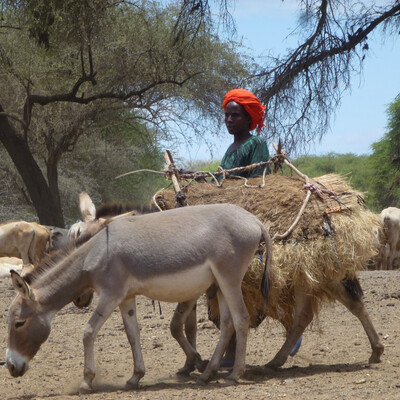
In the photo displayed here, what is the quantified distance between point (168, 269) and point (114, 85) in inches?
518

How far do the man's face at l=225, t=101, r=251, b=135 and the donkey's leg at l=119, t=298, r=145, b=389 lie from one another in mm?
2282

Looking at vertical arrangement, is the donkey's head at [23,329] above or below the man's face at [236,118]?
below

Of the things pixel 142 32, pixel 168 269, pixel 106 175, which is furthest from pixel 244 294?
pixel 106 175

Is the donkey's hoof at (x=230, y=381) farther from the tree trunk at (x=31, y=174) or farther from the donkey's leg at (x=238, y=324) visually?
the tree trunk at (x=31, y=174)

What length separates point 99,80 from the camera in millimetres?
17922

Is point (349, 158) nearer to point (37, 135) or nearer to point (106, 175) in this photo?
point (106, 175)

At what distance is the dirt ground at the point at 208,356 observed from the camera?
16.5ft

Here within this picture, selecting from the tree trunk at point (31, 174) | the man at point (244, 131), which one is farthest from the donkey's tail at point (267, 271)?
the tree trunk at point (31, 174)

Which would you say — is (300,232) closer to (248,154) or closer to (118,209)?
(248,154)

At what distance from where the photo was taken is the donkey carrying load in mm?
5688

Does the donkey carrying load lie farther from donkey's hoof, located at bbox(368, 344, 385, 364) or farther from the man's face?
the man's face

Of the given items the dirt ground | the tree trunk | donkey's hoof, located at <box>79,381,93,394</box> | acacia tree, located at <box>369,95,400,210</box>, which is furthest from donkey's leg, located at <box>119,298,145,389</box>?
acacia tree, located at <box>369,95,400,210</box>

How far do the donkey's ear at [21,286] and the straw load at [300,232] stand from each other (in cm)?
165

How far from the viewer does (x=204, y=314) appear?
360 inches
